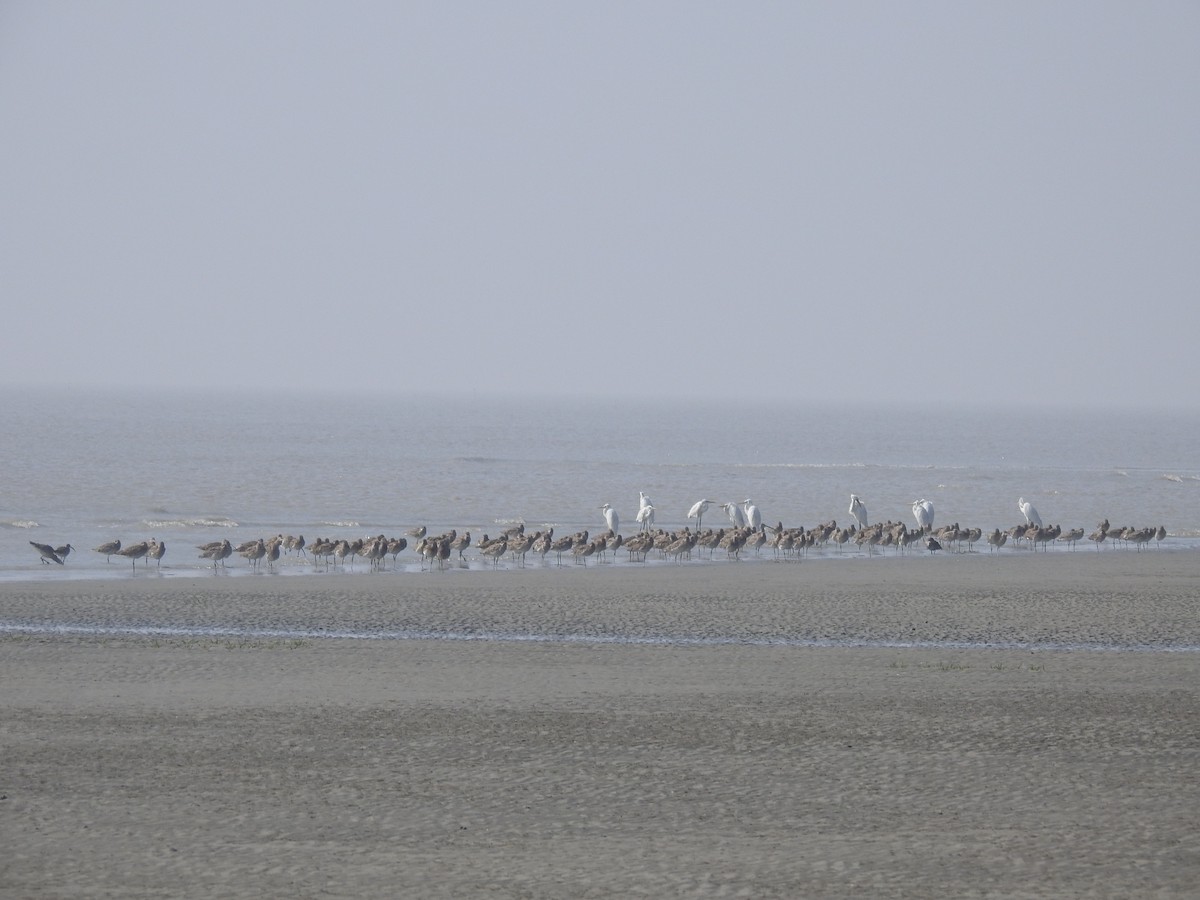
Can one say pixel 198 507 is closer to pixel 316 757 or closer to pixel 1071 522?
pixel 1071 522

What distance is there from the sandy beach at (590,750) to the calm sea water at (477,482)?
27.7 ft

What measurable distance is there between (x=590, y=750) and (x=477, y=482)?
132 ft

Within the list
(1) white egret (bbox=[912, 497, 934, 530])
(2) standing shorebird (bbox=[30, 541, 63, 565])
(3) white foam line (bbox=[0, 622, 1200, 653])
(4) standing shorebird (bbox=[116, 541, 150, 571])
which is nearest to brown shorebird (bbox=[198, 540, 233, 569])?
(4) standing shorebird (bbox=[116, 541, 150, 571])

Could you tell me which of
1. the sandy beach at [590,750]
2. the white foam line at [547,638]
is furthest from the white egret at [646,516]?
the white foam line at [547,638]

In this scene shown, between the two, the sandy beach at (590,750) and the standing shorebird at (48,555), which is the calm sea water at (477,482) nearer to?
the standing shorebird at (48,555)

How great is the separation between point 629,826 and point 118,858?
2.92 meters

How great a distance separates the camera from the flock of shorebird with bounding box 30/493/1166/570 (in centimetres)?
2398

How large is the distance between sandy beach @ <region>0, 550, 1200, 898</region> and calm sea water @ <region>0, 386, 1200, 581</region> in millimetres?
8442

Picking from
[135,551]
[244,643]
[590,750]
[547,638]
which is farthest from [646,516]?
[590,750]

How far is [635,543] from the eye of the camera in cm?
2636

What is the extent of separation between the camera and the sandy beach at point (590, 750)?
794 centimetres

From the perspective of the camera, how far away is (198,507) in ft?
123

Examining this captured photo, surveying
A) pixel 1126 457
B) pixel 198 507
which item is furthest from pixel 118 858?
pixel 1126 457

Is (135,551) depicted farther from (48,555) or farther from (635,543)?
(635,543)
